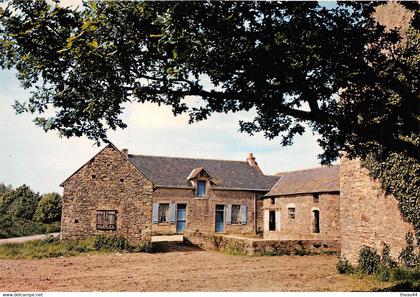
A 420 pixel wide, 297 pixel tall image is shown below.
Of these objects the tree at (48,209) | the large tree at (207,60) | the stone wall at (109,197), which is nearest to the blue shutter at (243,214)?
the stone wall at (109,197)

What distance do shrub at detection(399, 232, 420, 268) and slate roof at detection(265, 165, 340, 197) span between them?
11.0 m

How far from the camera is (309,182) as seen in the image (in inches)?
1036

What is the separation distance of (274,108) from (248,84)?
2.10ft

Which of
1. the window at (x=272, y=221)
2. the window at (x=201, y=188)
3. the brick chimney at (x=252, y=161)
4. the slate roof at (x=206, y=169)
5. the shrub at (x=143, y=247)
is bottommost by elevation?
the shrub at (x=143, y=247)

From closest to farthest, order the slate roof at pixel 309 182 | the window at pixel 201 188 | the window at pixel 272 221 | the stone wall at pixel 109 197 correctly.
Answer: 1. the stone wall at pixel 109 197
2. the slate roof at pixel 309 182
3. the window at pixel 272 221
4. the window at pixel 201 188

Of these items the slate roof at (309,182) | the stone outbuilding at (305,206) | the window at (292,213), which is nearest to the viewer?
the stone outbuilding at (305,206)

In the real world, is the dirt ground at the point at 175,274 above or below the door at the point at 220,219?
below

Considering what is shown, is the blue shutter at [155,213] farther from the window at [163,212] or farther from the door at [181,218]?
the door at [181,218]

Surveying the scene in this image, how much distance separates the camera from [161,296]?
9195mm

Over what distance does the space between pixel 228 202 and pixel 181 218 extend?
3.98 m

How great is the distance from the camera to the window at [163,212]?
29594 millimetres

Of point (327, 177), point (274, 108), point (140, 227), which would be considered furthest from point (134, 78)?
point (327, 177)

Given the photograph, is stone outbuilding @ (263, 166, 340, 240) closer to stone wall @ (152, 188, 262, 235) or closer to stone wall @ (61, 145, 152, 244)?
stone wall @ (152, 188, 262, 235)

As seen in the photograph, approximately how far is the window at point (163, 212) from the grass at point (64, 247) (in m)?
10.0
